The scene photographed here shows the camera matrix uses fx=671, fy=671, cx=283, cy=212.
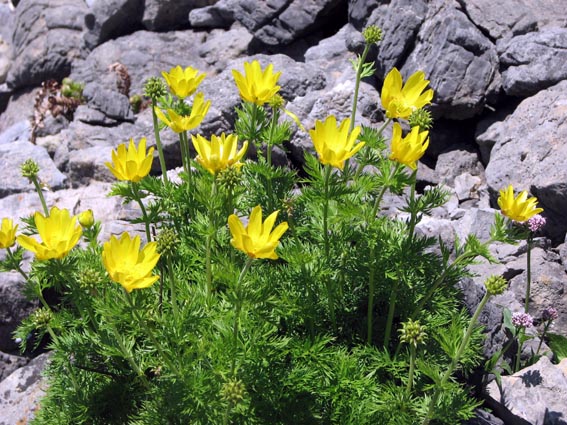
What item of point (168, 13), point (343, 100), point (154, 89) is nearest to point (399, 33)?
point (343, 100)

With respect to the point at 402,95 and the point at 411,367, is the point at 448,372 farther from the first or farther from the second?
the point at 402,95

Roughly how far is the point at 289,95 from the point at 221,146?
3351 millimetres

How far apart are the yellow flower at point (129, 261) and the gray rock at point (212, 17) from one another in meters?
6.17

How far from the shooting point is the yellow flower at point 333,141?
3.36 metres

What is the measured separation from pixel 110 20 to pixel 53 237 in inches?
265

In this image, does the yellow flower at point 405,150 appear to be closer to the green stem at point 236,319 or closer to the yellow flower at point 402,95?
the yellow flower at point 402,95

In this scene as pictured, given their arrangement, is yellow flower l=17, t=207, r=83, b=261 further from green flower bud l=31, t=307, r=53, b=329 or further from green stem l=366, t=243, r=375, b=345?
green stem l=366, t=243, r=375, b=345

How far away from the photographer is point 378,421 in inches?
145

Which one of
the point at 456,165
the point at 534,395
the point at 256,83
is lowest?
the point at 534,395

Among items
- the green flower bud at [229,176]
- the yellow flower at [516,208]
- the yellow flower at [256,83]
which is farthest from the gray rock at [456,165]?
the green flower bud at [229,176]

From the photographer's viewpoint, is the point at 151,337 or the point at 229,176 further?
the point at 229,176

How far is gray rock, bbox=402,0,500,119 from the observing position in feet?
20.9

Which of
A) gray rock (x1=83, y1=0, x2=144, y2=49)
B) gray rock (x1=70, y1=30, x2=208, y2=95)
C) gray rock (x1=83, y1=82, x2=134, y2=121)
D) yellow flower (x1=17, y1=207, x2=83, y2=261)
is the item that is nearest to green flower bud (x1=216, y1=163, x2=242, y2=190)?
yellow flower (x1=17, y1=207, x2=83, y2=261)

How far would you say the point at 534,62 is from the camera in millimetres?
6254
